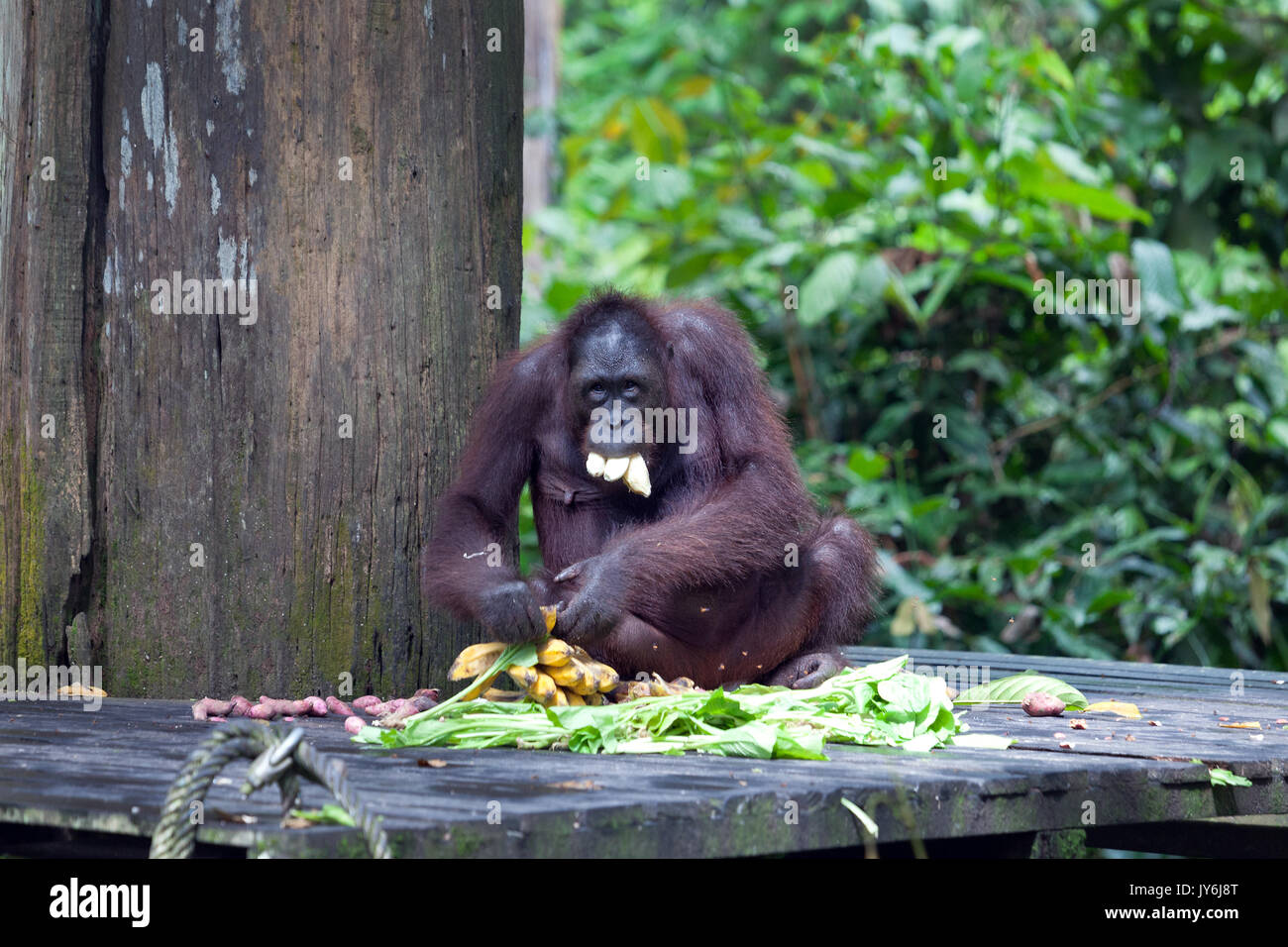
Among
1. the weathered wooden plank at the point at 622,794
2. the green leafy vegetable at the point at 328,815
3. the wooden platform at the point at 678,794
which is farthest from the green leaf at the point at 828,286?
the green leafy vegetable at the point at 328,815

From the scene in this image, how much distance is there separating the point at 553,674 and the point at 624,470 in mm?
574

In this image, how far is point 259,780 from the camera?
185cm

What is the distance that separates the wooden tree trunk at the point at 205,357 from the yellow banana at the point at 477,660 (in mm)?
371

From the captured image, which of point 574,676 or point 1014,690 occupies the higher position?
point 574,676

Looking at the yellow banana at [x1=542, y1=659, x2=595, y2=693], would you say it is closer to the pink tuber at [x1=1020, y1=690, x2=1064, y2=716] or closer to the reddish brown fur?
the reddish brown fur

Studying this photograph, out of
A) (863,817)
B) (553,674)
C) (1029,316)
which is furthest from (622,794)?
(1029,316)

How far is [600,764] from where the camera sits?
2650mm

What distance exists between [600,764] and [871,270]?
442 centimetres

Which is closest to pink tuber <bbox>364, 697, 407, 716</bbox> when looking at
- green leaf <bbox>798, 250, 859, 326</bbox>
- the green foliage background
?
the green foliage background

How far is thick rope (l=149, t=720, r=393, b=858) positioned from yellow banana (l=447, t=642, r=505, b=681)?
1.53 m

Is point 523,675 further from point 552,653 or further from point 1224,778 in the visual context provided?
point 1224,778

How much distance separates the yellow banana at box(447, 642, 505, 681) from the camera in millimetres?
3492
